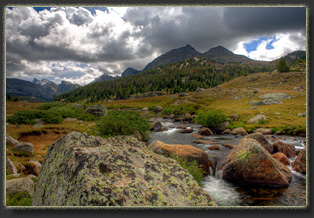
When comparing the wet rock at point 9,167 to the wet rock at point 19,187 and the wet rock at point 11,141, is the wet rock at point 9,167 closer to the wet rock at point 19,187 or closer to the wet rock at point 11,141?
the wet rock at point 19,187

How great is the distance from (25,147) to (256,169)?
14.7m

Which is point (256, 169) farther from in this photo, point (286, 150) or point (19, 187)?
point (19, 187)

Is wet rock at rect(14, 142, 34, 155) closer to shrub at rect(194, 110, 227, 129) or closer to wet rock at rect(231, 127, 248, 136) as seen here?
wet rock at rect(231, 127, 248, 136)

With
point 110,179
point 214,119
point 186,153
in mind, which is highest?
point 110,179

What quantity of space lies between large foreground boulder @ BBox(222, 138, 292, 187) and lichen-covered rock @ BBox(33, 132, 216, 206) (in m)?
7.45

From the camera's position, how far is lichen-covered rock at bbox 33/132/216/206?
2551 mm

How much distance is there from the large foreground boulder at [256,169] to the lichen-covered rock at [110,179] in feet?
24.4

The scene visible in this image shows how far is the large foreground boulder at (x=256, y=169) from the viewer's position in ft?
28.7

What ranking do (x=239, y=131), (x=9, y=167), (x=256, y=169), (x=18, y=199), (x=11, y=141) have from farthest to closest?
1. (x=239, y=131)
2. (x=11, y=141)
3. (x=256, y=169)
4. (x=9, y=167)
5. (x=18, y=199)

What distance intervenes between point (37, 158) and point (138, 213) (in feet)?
34.1

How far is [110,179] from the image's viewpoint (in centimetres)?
277

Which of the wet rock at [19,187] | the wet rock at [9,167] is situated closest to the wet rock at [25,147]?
the wet rock at [9,167]

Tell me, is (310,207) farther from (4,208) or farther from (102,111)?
(102,111)

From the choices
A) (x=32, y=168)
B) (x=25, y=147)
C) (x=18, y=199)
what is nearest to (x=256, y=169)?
(x=18, y=199)
